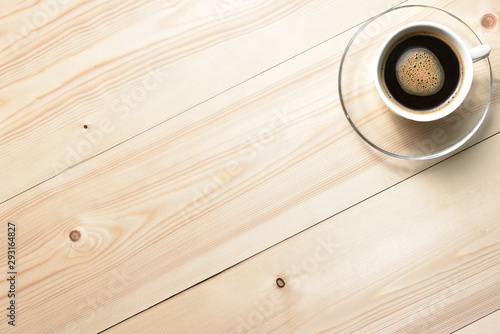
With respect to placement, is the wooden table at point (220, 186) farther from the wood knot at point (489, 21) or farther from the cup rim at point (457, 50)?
the cup rim at point (457, 50)

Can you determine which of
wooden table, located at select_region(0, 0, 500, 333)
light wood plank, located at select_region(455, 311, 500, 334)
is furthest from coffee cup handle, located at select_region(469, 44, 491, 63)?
light wood plank, located at select_region(455, 311, 500, 334)


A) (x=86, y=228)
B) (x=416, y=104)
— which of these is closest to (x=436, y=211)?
(x=416, y=104)

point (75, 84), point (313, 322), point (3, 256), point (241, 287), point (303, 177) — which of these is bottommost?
point (313, 322)

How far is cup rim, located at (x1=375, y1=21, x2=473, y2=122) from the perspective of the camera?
66cm

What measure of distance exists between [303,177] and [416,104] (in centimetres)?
23

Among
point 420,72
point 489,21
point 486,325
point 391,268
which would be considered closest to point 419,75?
point 420,72

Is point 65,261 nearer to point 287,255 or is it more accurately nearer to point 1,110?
point 1,110

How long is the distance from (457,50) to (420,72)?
0.21 ft

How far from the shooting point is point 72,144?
81 centimetres

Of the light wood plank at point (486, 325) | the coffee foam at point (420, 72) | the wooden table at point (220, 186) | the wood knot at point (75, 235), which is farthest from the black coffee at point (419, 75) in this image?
the wood knot at point (75, 235)

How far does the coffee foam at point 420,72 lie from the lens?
70 cm

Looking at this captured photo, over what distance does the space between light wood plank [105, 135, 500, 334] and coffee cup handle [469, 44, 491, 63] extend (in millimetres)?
174

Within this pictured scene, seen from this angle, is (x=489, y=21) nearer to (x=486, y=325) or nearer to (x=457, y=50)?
(x=457, y=50)

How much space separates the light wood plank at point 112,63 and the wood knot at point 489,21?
0.98 ft
